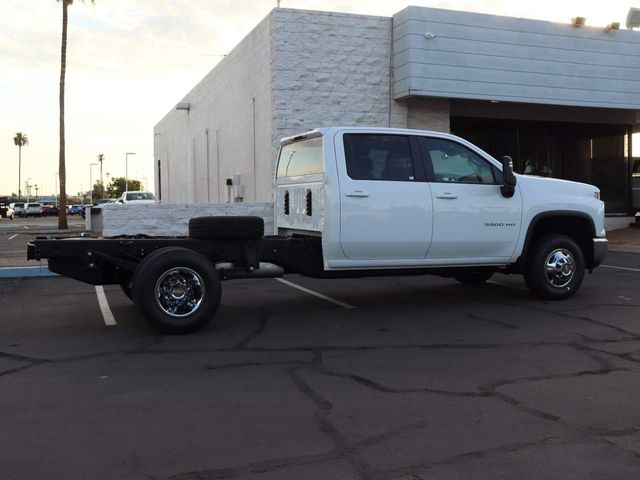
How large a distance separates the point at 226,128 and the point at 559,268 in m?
14.5

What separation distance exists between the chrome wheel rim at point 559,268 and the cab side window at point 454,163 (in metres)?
1.43

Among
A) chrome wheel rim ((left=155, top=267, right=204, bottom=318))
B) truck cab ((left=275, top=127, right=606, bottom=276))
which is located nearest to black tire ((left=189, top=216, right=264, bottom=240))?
chrome wheel rim ((left=155, top=267, right=204, bottom=318))

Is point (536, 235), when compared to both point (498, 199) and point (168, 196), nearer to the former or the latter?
point (498, 199)

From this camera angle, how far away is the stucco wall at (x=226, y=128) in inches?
678

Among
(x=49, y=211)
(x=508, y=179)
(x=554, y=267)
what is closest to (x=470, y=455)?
(x=508, y=179)

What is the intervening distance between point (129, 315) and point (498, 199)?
16.1 ft

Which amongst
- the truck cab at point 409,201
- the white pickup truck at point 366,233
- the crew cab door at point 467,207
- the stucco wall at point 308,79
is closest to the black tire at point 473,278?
the white pickup truck at point 366,233

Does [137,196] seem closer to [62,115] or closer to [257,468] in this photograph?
[62,115]

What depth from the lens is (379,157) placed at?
7.99 m

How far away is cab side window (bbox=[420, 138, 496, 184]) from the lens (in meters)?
8.20

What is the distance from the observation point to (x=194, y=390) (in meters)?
5.12

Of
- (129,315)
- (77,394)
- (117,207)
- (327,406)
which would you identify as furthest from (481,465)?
(117,207)

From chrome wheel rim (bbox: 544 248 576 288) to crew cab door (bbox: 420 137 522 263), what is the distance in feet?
2.32

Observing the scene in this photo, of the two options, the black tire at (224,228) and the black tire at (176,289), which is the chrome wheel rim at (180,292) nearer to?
the black tire at (176,289)
